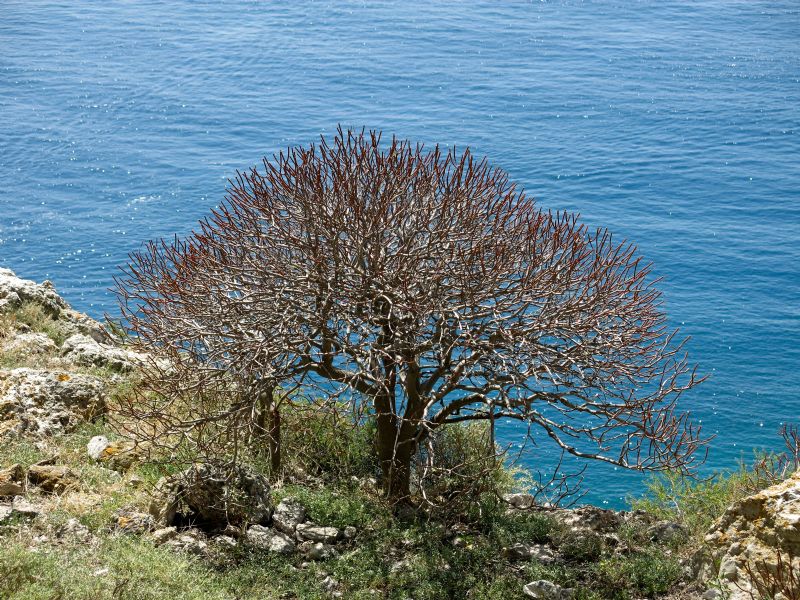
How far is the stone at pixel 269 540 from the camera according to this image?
11.8m

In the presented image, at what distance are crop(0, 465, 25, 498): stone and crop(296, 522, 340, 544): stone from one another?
11.3 feet

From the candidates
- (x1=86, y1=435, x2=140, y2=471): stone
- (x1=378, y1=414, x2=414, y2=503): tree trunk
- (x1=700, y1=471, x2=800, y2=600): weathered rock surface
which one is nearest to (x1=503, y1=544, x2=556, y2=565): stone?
(x1=378, y1=414, x2=414, y2=503): tree trunk

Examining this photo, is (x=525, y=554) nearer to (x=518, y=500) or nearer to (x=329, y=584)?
(x=518, y=500)

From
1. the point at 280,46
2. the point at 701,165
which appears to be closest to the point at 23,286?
the point at 701,165

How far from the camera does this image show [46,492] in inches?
484

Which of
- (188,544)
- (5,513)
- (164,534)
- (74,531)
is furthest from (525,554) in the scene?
(5,513)

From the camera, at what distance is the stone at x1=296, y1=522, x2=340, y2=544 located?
12.2 metres

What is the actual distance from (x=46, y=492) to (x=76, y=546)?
78.2 inches

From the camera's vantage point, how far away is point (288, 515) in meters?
12.4

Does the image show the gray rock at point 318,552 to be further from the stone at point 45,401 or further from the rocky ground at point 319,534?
the stone at point 45,401

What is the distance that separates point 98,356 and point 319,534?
679 cm

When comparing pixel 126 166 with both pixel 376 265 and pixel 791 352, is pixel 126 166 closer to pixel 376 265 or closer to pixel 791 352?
pixel 791 352

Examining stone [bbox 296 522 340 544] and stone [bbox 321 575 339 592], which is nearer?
stone [bbox 321 575 339 592]

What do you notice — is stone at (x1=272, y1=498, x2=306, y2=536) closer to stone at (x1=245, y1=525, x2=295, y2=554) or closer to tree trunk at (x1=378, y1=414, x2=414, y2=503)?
stone at (x1=245, y1=525, x2=295, y2=554)
